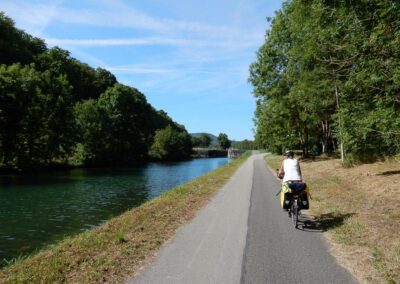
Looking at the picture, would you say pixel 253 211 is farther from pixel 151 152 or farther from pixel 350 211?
pixel 151 152

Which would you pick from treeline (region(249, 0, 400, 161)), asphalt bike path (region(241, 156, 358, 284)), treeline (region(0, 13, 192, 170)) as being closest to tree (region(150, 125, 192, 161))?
treeline (region(0, 13, 192, 170))

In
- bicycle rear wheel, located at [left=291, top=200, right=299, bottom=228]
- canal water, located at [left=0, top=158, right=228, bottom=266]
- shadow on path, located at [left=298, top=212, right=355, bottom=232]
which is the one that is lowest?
canal water, located at [left=0, top=158, right=228, bottom=266]

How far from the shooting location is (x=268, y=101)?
138 feet

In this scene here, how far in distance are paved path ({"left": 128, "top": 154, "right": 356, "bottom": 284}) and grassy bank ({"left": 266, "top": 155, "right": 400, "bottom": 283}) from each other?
1.21ft

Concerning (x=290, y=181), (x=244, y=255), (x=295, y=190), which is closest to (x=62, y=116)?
(x=290, y=181)

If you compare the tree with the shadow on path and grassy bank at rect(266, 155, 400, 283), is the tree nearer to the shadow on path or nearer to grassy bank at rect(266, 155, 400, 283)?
grassy bank at rect(266, 155, 400, 283)

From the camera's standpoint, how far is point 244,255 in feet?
24.2

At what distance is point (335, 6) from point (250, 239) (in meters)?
8.94

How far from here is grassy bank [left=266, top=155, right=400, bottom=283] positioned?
6.66 meters

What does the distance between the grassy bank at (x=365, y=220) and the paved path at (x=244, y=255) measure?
37cm

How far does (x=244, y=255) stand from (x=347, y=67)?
43.3 ft

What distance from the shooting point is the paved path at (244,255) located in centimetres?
616

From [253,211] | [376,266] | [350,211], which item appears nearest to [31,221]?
[253,211]

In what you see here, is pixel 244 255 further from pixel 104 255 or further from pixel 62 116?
pixel 62 116
